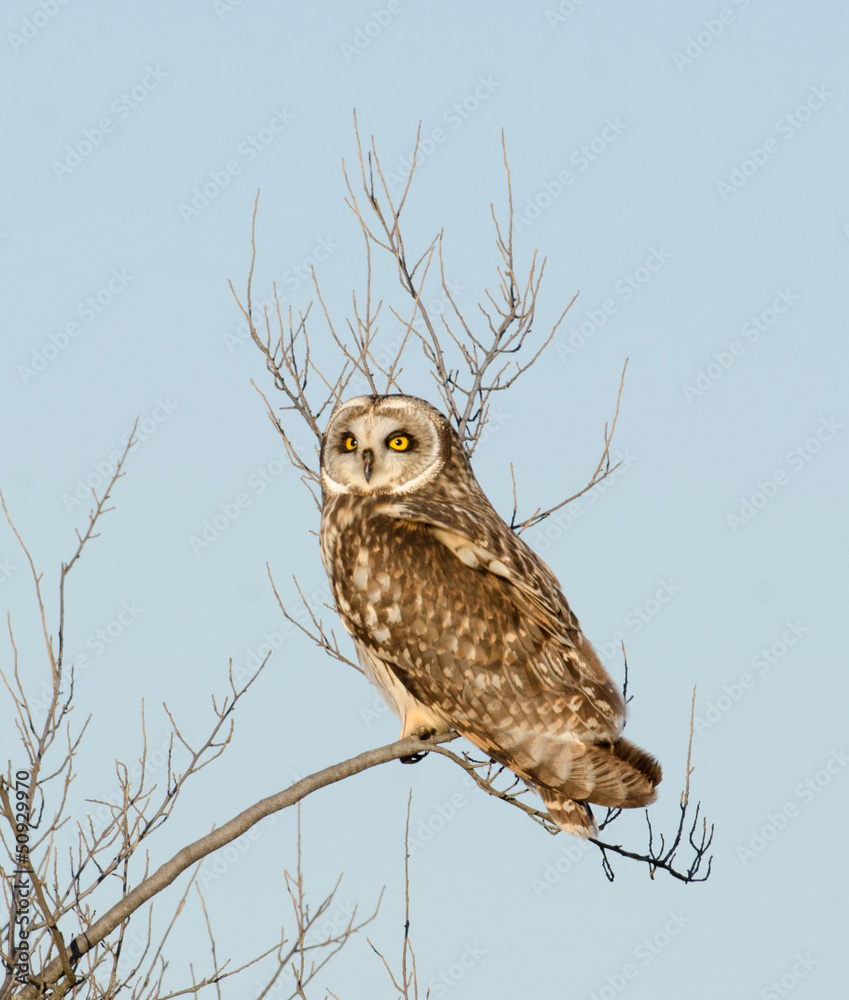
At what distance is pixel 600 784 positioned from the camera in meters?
5.52

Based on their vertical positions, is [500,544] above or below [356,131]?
below

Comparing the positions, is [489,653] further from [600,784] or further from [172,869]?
[172,869]

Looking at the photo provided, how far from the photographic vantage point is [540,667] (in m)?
5.72

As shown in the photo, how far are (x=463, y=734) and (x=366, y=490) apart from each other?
1.43 metres

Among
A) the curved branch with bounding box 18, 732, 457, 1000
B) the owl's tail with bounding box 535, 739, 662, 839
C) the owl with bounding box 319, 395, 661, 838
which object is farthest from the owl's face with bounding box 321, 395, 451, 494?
the curved branch with bounding box 18, 732, 457, 1000

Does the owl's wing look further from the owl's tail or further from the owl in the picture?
the owl's tail

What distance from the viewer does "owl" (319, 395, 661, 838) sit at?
5.59 metres

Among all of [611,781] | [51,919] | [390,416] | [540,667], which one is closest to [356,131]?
[390,416]

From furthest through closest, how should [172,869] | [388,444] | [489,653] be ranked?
[388,444] < [489,653] < [172,869]

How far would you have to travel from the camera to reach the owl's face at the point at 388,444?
245 inches

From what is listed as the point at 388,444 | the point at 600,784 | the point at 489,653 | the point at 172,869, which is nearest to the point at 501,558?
the point at 489,653

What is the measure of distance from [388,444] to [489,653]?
1329 mm

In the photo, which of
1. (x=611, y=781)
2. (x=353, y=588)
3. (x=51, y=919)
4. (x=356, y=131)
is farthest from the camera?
(x=356, y=131)

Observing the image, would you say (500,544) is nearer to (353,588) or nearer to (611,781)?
(353,588)
